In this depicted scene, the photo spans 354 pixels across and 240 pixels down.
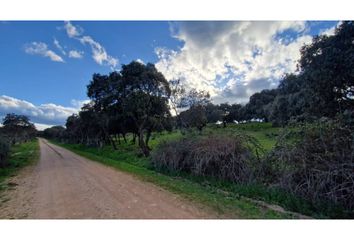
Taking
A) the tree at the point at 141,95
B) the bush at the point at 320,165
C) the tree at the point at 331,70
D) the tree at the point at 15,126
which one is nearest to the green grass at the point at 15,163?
the tree at the point at 141,95

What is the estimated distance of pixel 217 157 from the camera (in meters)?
9.59

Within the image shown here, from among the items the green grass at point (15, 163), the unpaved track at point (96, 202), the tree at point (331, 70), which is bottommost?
the unpaved track at point (96, 202)

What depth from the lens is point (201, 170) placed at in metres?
10.0

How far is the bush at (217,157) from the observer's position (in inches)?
348

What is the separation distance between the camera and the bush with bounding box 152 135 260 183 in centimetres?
885

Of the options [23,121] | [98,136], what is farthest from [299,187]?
[23,121]

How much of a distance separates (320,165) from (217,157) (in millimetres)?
3906

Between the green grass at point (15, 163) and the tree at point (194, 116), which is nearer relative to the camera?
the green grass at point (15, 163)

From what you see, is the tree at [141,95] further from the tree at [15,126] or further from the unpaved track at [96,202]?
the tree at [15,126]

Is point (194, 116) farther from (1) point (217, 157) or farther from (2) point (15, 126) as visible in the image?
(2) point (15, 126)

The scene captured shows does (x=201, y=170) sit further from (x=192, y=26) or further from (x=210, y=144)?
(x=192, y=26)

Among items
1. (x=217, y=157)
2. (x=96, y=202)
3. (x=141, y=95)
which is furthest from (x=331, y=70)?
(x=141, y=95)

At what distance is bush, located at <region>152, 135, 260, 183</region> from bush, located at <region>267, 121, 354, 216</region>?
131 centimetres

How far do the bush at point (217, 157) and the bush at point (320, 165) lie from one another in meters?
1.31
